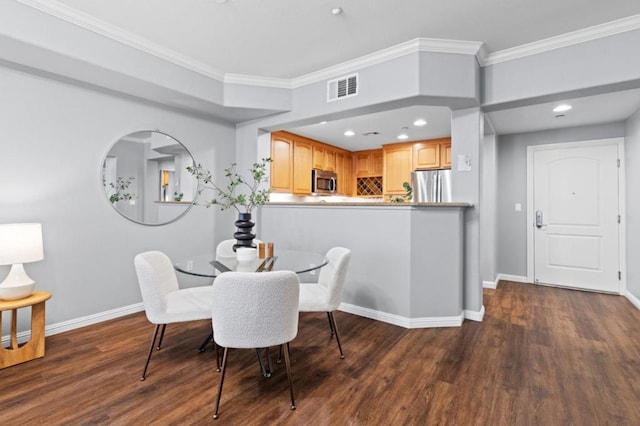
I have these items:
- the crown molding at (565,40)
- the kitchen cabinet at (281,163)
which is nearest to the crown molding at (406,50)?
the crown molding at (565,40)

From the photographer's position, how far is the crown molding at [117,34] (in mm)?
2334

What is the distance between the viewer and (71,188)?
2.94 m

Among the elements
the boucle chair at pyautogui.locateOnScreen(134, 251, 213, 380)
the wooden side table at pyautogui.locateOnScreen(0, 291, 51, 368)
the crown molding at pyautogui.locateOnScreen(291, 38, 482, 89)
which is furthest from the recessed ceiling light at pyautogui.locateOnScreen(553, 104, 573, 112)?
the wooden side table at pyautogui.locateOnScreen(0, 291, 51, 368)

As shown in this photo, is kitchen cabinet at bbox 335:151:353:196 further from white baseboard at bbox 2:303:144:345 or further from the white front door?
white baseboard at bbox 2:303:144:345

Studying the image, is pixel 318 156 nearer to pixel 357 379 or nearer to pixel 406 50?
pixel 406 50

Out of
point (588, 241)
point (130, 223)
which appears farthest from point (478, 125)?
point (130, 223)

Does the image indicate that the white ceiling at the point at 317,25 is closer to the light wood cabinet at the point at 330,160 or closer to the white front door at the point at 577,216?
the white front door at the point at 577,216

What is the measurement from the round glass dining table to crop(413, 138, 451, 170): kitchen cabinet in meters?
3.71

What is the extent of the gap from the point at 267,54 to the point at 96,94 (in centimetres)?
164

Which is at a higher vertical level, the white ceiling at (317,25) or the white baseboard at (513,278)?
the white ceiling at (317,25)

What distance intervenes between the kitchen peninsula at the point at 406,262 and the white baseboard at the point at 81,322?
2.22m

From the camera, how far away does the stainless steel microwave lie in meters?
5.79

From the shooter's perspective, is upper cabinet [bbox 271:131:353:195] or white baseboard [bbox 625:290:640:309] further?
upper cabinet [bbox 271:131:353:195]

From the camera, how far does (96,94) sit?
3.07 metres
